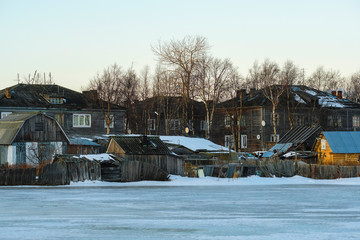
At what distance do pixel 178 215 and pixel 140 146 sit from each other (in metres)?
29.5

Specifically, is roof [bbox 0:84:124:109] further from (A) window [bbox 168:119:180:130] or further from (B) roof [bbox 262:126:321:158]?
(B) roof [bbox 262:126:321:158]

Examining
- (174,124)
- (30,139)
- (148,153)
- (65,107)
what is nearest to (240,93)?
(174,124)

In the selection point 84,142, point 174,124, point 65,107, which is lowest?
point 84,142

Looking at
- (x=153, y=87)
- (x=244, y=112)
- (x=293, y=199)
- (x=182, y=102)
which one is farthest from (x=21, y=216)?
(x=153, y=87)

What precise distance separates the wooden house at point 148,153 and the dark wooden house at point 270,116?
28.6m

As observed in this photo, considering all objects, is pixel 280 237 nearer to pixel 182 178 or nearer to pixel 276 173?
pixel 182 178

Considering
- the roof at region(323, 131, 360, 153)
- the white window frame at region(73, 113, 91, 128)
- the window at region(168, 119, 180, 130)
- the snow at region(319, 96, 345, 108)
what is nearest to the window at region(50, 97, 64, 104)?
the white window frame at region(73, 113, 91, 128)

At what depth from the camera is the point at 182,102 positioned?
263 feet

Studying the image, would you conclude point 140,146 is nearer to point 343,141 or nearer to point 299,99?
point 343,141

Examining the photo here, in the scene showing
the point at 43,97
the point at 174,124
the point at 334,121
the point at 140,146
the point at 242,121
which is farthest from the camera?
the point at 334,121

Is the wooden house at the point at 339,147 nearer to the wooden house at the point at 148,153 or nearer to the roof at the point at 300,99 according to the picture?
the wooden house at the point at 148,153

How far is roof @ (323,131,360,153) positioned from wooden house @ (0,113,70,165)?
2699cm

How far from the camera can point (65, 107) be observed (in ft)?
241

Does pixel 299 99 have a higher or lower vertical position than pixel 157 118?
higher
